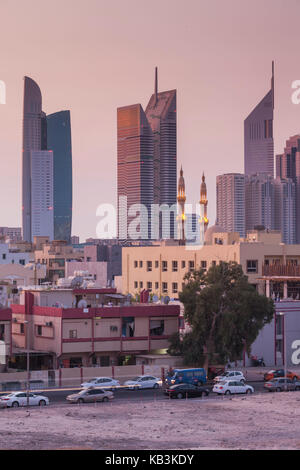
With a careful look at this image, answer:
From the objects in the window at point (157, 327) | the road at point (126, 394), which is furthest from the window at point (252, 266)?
the road at point (126, 394)

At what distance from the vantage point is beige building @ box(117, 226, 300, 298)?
286ft

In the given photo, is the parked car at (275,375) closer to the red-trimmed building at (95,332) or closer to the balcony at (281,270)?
the red-trimmed building at (95,332)

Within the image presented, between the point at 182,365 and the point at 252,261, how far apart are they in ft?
86.4

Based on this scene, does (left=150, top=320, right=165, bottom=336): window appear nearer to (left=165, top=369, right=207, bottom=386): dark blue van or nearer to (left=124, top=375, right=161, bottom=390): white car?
(left=124, top=375, right=161, bottom=390): white car

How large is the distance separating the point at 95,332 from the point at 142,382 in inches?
235

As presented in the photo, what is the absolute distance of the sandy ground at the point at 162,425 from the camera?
42.6 metres

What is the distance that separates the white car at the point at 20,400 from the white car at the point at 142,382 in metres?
7.36

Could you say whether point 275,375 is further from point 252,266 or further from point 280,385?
point 252,266

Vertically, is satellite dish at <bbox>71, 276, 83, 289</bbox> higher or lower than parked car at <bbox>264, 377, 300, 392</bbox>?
higher

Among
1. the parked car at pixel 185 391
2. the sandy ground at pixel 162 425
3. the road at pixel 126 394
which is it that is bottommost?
the sandy ground at pixel 162 425

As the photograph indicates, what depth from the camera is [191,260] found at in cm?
9375

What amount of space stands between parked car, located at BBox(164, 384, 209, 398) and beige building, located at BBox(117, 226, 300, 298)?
90.4 ft

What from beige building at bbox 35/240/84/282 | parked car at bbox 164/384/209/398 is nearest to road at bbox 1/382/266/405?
parked car at bbox 164/384/209/398
